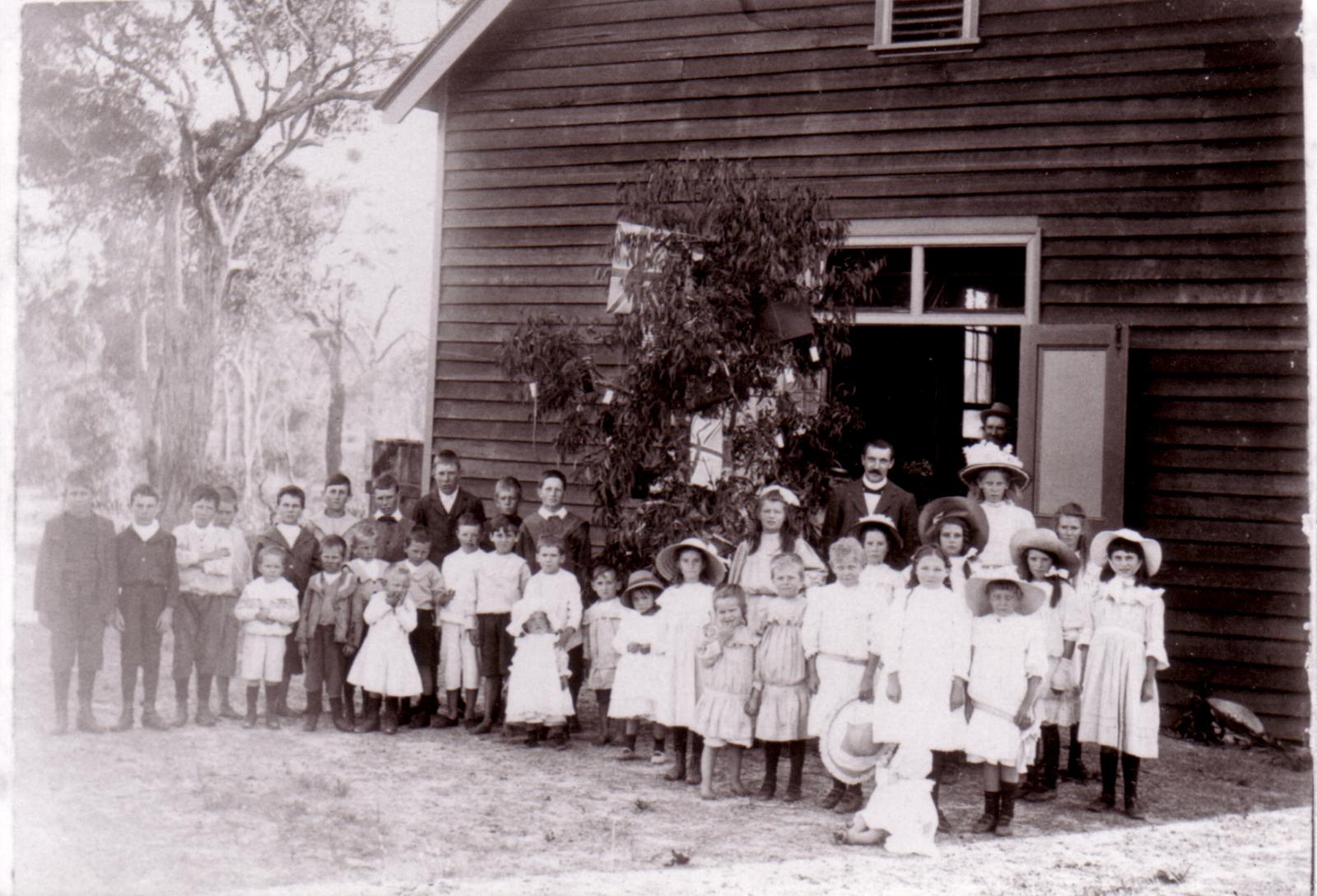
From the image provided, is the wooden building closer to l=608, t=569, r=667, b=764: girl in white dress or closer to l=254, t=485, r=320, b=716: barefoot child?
l=254, t=485, r=320, b=716: barefoot child

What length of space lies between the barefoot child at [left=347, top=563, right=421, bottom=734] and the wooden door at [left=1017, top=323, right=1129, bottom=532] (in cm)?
382

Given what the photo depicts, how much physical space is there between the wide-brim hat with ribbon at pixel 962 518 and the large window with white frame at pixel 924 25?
3.53 meters

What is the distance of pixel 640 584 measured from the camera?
6.71 meters

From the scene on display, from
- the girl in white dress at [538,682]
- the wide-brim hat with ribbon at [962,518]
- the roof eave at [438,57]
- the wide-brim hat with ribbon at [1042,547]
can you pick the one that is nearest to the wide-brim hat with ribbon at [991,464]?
the wide-brim hat with ribbon at [962,518]

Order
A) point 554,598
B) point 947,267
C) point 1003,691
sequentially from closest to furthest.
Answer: point 1003,691 → point 554,598 → point 947,267

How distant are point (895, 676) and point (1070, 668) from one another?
3.49 feet

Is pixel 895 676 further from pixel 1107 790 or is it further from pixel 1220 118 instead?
pixel 1220 118

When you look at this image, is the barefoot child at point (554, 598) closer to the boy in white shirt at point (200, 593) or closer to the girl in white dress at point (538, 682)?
the girl in white dress at point (538, 682)

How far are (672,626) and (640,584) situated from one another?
0.34m

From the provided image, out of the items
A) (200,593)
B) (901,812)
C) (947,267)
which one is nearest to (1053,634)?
(901,812)

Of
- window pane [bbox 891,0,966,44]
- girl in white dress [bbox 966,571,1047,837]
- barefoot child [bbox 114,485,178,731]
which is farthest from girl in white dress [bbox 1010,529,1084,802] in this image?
barefoot child [bbox 114,485,178,731]

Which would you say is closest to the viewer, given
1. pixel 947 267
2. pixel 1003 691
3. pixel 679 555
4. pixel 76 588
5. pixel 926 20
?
pixel 1003 691

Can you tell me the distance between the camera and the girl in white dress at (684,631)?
20.8 ft

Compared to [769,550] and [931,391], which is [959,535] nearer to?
[769,550]
